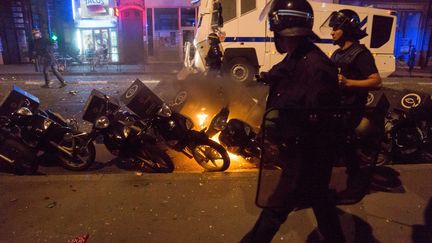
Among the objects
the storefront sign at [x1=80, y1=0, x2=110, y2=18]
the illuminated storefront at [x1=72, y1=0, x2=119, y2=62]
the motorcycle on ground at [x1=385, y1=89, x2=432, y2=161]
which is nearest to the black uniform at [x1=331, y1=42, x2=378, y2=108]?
the motorcycle on ground at [x1=385, y1=89, x2=432, y2=161]

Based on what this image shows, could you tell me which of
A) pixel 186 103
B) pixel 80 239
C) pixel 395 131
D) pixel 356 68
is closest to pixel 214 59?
pixel 186 103

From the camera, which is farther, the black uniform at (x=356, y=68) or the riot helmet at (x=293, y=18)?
the black uniform at (x=356, y=68)

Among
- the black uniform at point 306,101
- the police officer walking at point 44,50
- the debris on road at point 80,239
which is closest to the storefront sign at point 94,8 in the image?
the police officer walking at point 44,50

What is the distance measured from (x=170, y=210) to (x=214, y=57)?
30.3 ft

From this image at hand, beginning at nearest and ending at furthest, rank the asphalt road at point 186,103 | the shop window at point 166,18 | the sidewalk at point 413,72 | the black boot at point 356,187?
the black boot at point 356,187 → the asphalt road at point 186,103 → the sidewalk at point 413,72 → the shop window at point 166,18

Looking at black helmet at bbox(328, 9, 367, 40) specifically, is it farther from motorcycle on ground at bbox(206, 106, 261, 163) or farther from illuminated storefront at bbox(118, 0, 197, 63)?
illuminated storefront at bbox(118, 0, 197, 63)

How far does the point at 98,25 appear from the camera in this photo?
2353 centimetres

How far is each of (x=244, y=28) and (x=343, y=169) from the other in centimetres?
1058

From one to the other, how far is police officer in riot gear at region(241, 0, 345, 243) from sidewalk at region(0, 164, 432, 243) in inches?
43.3

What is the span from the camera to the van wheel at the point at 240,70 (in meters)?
12.6

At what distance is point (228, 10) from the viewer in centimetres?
1241

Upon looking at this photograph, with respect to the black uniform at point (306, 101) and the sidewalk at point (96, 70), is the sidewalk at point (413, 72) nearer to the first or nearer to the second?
the sidewalk at point (96, 70)

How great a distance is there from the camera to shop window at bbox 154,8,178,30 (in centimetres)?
2278

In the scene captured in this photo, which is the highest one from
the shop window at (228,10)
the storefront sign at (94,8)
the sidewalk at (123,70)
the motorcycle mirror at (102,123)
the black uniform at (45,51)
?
the storefront sign at (94,8)
